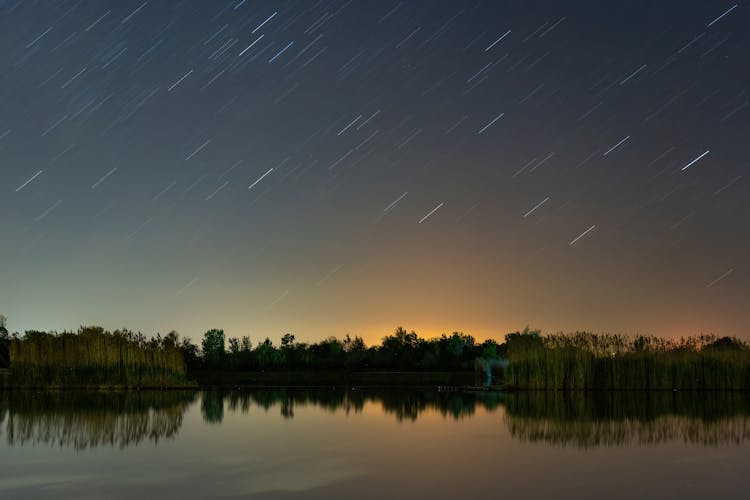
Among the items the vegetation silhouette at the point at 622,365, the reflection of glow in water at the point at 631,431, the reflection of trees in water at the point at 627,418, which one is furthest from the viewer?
the vegetation silhouette at the point at 622,365

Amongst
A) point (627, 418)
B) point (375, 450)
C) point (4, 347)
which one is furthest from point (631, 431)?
point (4, 347)

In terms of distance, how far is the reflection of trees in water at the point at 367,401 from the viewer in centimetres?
1792

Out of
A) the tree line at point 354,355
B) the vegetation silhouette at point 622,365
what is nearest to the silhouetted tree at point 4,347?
the tree line at point 354,355

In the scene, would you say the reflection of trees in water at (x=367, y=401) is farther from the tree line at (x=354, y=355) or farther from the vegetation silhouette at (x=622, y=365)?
the tree line at (x=354, y=355)

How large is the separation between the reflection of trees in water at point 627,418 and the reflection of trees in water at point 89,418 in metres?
6.42

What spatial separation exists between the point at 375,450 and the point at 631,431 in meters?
4.82

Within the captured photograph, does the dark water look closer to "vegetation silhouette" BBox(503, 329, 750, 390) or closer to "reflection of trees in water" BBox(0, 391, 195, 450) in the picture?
"reflection of trees in water" BBox(0, 391, 195, 450)

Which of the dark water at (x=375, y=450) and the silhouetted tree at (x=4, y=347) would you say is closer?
the dark water at (x=375, y=450)

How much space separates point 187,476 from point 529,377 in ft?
59.1

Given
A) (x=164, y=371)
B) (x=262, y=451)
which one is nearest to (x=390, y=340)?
(x=164, y=371)

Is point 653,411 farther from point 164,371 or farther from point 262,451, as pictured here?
point 164,371

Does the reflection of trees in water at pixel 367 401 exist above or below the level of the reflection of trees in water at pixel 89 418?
below

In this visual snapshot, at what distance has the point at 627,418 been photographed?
15.4 metres

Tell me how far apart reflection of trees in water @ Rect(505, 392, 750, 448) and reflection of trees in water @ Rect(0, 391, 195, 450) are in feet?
21.1
